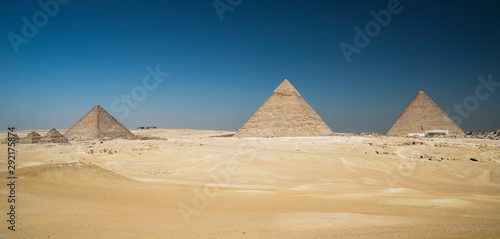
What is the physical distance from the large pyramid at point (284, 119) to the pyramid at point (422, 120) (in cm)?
1123

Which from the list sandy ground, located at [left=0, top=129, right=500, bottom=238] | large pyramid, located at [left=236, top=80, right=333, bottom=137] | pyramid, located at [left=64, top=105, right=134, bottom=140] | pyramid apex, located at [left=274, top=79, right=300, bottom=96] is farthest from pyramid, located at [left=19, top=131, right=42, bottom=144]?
pyramid apex, located at [left=274, top=79, right=300, bottom=96]

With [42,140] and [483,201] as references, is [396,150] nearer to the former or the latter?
[483,201]

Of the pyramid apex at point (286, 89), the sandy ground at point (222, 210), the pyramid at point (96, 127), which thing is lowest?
the sandy ground at point (222, 210)

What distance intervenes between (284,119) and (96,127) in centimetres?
2399

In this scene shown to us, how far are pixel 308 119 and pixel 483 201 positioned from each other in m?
34.5

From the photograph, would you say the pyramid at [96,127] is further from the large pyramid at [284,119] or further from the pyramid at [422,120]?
the pyramid at [422,120]

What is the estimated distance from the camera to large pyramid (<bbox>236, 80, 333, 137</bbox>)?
40000 millimetres

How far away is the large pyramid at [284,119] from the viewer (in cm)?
4000

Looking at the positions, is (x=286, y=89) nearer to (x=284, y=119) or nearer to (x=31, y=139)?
(x=284, y=119)

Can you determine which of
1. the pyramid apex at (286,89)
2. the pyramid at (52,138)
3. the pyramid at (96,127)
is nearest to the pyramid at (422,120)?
the pyramid apex at (286,89)

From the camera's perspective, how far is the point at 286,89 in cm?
4438

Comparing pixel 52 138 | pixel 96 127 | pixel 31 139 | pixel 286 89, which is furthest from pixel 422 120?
pixel 31 139

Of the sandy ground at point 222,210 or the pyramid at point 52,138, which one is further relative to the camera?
the pyramid at point 52,138

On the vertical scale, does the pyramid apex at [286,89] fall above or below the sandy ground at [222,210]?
above
